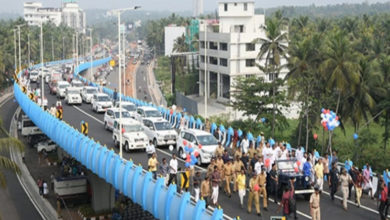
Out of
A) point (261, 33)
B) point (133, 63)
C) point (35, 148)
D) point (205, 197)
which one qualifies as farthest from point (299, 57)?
point (133, 63)

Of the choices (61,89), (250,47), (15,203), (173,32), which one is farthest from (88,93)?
(173,32)

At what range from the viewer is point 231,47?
240 feet

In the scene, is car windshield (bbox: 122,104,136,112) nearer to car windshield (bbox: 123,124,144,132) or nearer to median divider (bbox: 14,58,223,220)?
median divider (bbox: 14,58,223,220)

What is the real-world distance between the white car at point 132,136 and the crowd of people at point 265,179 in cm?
725

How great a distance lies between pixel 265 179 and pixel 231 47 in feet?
176

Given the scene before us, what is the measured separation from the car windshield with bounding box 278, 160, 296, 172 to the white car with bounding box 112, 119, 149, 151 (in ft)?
36.3

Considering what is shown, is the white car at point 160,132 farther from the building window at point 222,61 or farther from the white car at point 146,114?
the building window at point 222,61

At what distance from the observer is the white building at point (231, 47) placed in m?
73.5

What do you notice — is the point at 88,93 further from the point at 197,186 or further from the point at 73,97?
the point at 197,186

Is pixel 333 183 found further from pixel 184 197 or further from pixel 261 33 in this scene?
pixel 261 33

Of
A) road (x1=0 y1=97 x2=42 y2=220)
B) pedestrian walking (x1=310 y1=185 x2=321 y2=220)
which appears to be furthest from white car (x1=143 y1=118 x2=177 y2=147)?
pedestrian walking (x1=310 y1=185 x2=321 y2=220)

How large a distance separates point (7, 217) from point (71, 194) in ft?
15.2

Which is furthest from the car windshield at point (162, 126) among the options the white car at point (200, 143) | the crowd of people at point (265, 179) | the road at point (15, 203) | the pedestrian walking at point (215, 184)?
the pedestrian walking at point (215, 184)

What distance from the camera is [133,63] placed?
7362 inches
